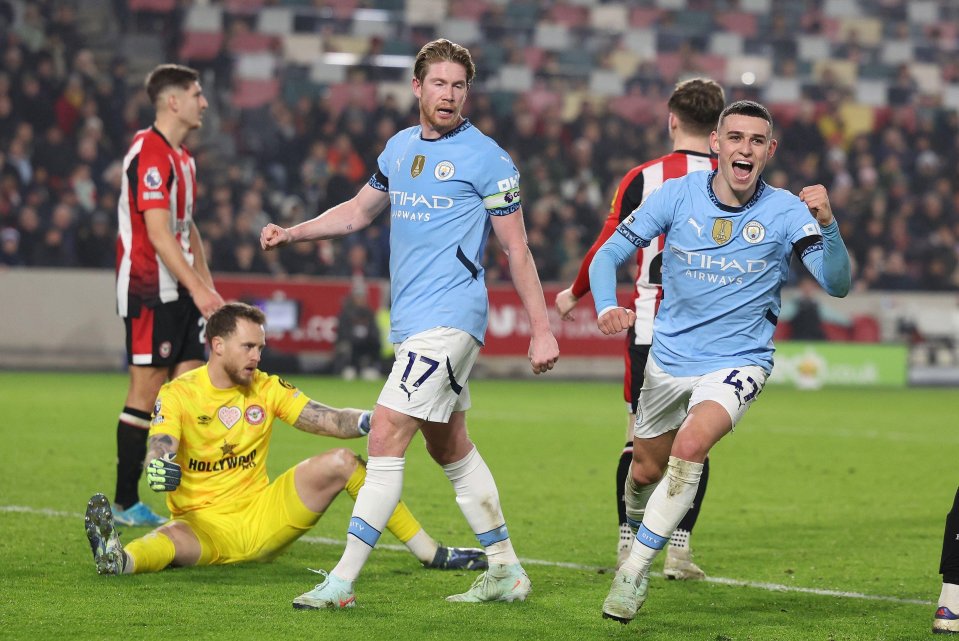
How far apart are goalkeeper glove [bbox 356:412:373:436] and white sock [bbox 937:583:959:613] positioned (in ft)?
7.37

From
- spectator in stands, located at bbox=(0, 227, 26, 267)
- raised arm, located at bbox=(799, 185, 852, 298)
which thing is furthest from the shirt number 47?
spectator in stands, located at bbox=(0, 227, 26, 267)

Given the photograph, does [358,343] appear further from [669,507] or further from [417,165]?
[669,507]

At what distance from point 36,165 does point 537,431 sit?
Result: 32.7ft

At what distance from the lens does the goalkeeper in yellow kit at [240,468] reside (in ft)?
17.9

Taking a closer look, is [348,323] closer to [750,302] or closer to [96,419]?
[96,419]

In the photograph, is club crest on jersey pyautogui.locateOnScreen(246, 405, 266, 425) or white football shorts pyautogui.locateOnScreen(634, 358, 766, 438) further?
club crest on jersey pyautogui.locateOnScreen(246, 405, 266, 425)

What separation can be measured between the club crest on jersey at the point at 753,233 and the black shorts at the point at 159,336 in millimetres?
3014

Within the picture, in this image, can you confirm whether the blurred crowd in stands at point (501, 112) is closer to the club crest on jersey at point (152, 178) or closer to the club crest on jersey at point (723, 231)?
the club crest on jersey at point (152, 178)

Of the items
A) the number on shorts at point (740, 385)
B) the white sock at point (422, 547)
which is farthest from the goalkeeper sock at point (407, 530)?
the number on shorts at point (740, 385)

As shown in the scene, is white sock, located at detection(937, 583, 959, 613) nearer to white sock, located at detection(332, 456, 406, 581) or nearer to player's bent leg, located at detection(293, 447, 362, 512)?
white sock, located at detection(332, 456, 406, 581)

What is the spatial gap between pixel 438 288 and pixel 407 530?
4.19ft

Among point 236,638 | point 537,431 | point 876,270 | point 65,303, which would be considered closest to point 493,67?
Result: point 876,270

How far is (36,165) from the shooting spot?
19000 millimetres

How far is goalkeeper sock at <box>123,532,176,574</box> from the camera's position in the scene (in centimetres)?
532
